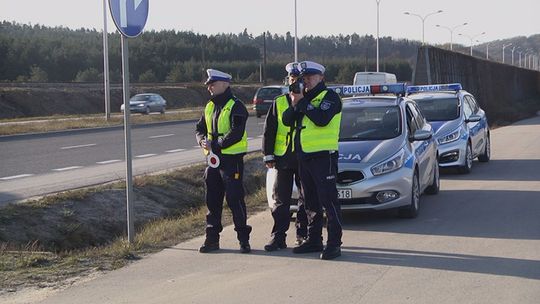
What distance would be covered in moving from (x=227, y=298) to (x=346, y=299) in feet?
3.11

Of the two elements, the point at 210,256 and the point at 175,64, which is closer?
the point at 210,256

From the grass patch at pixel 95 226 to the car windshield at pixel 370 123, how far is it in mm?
1730

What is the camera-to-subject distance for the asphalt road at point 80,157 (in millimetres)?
15023

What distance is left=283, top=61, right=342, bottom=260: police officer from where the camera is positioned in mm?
7703

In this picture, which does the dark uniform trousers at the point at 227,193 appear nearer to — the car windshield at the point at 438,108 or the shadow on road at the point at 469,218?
the shadow on road at the point at 469,218

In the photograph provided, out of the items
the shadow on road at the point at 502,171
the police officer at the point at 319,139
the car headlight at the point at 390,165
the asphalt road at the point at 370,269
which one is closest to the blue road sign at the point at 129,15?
the police officer at the point at 319,139

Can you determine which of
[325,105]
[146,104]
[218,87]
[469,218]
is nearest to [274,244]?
[325,105]

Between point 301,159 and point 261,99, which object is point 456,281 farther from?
point 261,99

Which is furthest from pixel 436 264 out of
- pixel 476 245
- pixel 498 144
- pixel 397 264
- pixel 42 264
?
pixel 498 144

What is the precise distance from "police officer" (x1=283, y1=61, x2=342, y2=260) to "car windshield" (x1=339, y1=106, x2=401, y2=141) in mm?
2968

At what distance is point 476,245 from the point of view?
8336mm

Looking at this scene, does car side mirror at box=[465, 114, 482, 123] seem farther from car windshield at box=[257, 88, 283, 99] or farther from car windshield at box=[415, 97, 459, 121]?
car windshield at box=[257, 88, 283, 99]

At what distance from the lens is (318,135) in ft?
25.6

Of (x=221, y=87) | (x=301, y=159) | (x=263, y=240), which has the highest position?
(x=221, y=87)
